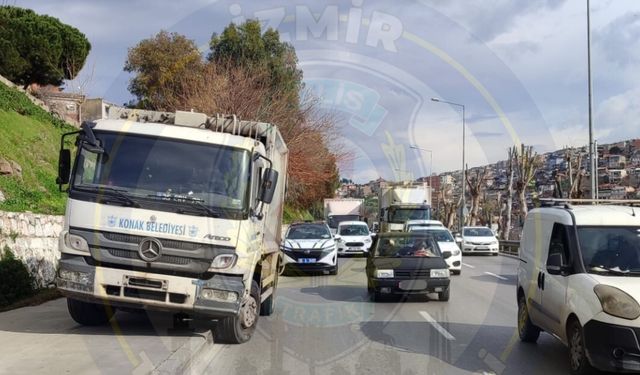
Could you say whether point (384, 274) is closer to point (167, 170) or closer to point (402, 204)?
point (167, 170)

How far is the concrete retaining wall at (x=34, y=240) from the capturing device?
38.4 ft

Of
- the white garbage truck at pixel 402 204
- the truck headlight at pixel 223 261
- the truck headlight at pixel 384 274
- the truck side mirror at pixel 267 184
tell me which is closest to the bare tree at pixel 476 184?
the white garbage truck at pixel 402 204

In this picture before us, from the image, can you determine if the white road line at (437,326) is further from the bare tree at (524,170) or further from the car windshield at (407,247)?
the bare tree at (524,170)

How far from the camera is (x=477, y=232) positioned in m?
34.2

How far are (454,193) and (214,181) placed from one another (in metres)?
79.7

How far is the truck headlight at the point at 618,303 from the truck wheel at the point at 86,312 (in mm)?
6751

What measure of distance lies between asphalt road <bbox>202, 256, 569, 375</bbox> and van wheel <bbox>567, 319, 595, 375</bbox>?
48cm

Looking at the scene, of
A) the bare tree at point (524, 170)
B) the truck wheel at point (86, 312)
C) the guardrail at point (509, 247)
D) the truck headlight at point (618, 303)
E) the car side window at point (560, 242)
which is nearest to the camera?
the truck headlight at point (618, 303)

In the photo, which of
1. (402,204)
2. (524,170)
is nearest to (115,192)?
(402,204)

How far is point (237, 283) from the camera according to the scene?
809cm

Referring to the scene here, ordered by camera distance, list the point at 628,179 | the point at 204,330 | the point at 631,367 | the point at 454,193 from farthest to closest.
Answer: the point at 454,193
the point at 628,179
the point at 204,330
the point at 631,367

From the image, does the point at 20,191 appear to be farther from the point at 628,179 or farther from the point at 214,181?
the point at 628,179

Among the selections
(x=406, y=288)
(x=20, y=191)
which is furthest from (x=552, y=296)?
(x=20, y=191)

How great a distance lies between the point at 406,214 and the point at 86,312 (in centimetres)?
2237
